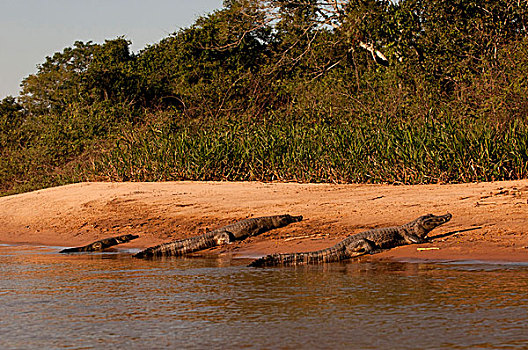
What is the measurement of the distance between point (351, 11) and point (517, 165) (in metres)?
11.3

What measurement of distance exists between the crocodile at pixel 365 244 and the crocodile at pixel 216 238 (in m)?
1.93

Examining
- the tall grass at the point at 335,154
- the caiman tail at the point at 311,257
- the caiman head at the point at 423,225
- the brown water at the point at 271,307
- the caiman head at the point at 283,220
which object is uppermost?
the tall grass at the point at 335,154

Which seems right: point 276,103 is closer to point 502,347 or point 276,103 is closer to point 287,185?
point 287,185

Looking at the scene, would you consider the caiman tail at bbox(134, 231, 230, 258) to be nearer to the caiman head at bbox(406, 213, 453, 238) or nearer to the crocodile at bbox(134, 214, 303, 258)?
the crocodile at bbox(134, 214, 303, 258)

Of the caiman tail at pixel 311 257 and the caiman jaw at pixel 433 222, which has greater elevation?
the caiman jaw at pixel 433 222

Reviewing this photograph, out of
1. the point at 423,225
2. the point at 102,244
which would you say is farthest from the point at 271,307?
the point at 102,244

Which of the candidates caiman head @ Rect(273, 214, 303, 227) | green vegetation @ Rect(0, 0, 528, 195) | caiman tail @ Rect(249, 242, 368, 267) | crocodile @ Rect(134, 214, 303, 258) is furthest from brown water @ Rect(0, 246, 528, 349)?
→ green vegetation @ Rect(0, 0, 528, 195)

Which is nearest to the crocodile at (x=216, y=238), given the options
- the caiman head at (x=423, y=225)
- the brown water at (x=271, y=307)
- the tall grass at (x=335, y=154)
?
the brown water at (x=271, y=307)

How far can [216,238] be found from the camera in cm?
904

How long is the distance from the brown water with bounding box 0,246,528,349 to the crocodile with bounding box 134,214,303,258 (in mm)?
1533

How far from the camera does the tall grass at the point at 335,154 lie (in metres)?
12.3

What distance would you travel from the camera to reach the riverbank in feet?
25.7

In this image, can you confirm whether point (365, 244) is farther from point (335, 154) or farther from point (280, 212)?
point (335, 154)

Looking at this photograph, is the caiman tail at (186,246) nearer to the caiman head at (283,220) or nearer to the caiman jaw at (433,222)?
the caiman head at (283,220)
